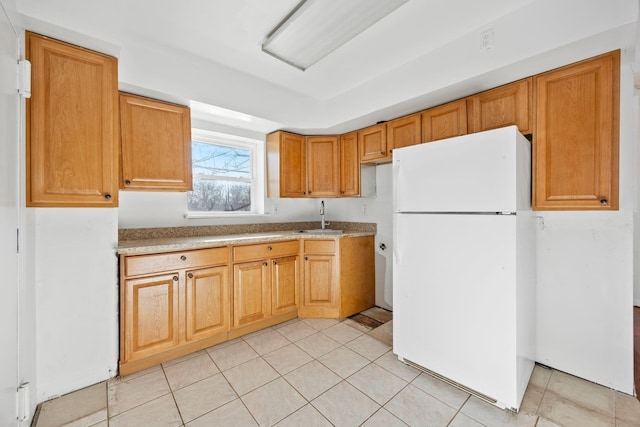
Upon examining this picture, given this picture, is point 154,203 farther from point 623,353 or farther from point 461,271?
point 623,353

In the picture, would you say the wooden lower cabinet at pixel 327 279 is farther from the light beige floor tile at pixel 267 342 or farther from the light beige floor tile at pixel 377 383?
the light beige floor tile at pixel 377 383

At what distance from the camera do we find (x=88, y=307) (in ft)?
5.73

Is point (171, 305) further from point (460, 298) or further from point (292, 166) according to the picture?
point (460, 298)

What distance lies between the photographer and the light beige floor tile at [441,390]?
1648mm

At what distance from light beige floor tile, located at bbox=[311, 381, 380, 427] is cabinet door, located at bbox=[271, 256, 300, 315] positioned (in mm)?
1077

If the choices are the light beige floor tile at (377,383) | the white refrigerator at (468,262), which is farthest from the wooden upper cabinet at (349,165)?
the light beige floor tile at (377,383)

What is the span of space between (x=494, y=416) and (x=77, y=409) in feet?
7.82

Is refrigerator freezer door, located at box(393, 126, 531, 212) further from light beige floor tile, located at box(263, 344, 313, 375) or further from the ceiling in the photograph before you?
light beige floor tile, located at box(263, 344, 313, 375)

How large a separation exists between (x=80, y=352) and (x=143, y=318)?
36 centimetres

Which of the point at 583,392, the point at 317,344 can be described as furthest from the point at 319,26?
the point at 583,392

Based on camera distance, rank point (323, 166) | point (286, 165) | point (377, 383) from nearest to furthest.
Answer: point (377, 383) < point (286, 165) < point (323, 166)

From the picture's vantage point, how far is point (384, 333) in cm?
254

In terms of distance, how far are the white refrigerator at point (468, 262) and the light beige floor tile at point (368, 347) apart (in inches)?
9.6

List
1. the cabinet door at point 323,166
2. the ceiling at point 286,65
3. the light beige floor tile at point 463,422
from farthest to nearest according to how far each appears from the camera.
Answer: the cabinet door at point 323,166
the ceiling at point 286,65
the light beige floor tile at point 463,422
